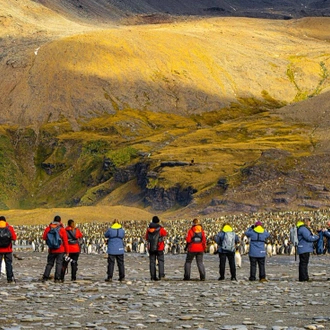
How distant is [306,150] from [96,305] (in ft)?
247

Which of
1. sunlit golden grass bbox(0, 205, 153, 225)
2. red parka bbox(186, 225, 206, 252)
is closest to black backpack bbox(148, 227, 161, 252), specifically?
red parka bbox(186, 225, 206, 252)

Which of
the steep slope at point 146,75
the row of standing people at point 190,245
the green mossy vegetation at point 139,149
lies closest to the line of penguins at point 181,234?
the row of standing people at point 190,245

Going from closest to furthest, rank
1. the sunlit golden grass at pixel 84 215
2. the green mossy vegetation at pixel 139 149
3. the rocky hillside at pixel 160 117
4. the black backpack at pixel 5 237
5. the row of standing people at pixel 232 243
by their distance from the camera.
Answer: the black backpack at pixel 5 237 < the row of standing people at pixel 232 243 < the sunlit golden grass at pixel 84 215 < the rocky hillside at pixel 160 117 < the green mossy vegetation at pixel 139 149

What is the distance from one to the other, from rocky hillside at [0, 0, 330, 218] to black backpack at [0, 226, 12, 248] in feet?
185

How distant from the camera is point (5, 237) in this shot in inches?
829

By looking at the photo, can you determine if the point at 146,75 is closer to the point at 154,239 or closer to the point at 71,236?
the point at 154,239

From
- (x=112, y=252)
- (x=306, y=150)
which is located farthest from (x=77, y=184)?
(x=112, y=252)

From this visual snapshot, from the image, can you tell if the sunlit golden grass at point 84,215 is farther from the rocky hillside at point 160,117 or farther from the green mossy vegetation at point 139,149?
the green mossy vegetation at point 139,149

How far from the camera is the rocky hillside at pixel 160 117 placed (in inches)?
3378

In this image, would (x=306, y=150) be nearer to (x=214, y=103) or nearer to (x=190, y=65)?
(x=214, y=103)

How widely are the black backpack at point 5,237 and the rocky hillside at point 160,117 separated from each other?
185 ft

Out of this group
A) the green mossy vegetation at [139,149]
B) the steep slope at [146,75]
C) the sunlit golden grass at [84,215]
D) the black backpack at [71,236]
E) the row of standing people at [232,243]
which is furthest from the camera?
the steep slope at [146,75]

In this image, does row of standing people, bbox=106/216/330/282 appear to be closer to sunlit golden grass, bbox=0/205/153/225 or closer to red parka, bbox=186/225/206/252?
red parka, bbox=186/225/206/252

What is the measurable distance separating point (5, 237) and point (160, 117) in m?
108
